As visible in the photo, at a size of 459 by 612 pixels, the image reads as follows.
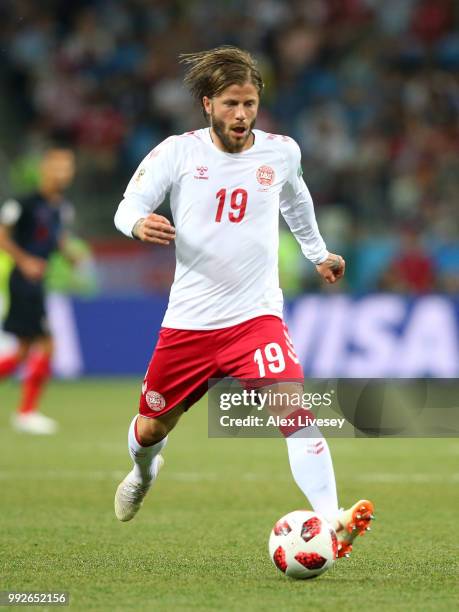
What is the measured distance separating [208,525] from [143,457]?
77 cm

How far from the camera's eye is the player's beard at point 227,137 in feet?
17.9

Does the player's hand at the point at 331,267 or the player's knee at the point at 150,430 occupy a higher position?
the player's hand at the point at 331,267

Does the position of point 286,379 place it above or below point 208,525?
above

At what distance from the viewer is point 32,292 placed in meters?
11.4

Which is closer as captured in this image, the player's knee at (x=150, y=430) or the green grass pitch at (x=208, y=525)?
the green grass pitch at (x=208, y=525)

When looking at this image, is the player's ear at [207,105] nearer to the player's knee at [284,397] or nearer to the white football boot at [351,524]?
the player's knee at [284,397]

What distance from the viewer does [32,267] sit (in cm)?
1062

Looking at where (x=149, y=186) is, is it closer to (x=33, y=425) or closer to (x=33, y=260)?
(x=33, y=260)

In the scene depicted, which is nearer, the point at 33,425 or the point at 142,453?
the point at 142,453

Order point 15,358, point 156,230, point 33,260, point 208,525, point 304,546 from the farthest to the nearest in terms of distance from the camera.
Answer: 1. point 15,358
2. point 33,260
3. point 208,525
4. point 156,230
5. point 304,546

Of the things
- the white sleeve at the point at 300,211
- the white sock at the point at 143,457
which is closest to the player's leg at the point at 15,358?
the white sock at the point at 143,457

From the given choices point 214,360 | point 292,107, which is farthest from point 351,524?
point 292,107

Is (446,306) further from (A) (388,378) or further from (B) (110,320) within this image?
(B) (110,320)

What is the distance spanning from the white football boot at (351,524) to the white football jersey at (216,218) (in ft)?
3.18
